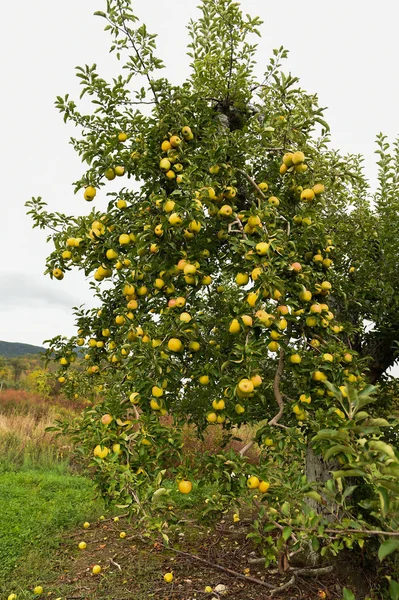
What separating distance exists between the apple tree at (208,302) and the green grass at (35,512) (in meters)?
1.64

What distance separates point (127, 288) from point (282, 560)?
9.28ft

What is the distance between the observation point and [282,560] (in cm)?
384

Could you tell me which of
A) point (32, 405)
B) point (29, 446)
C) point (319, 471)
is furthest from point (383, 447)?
point (32, 405)

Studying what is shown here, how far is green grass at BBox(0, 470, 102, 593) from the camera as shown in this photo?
177 inches

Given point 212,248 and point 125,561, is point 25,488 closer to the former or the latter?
point 125,561

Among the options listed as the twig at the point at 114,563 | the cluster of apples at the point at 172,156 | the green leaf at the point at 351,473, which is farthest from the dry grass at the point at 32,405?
the green leaf at the point at 351,473

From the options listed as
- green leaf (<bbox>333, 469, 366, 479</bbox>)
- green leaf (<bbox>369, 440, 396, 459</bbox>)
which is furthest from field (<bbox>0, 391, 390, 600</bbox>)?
green leaf (<bbox>369, 440, 396, 459</bbox>)

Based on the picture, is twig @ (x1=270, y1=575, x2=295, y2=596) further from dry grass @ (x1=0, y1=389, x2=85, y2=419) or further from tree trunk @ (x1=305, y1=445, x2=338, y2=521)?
dry grass @ (x1=0, y1=389, x2=85, y2=419)

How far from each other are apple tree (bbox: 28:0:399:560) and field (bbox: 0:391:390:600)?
0.51m

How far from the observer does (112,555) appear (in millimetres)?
4605

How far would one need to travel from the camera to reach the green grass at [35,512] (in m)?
4.50

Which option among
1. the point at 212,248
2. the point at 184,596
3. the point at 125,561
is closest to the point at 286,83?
the point at 212,248

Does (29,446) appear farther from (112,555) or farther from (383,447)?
(383,447)

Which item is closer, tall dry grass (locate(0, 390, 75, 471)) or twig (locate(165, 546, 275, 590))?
twig (locate(165, 546, 275, 590))
